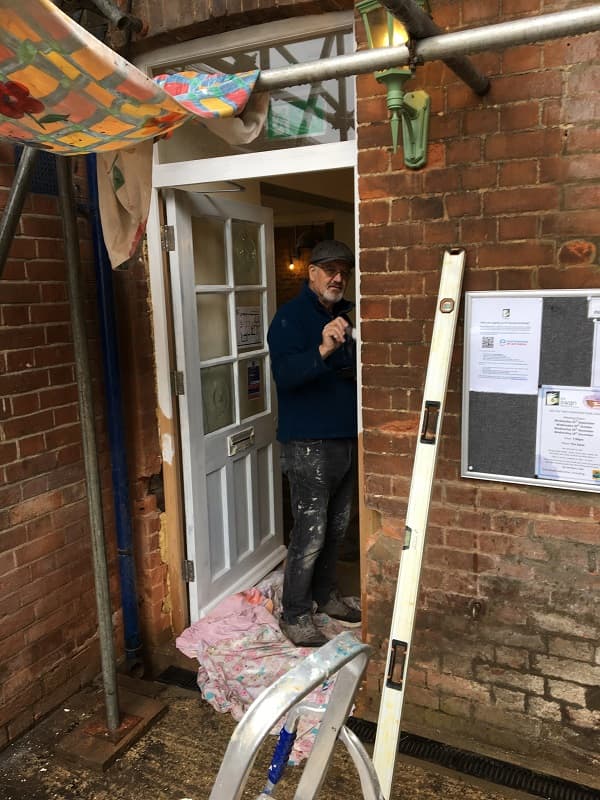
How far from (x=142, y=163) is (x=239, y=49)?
1.07 metres

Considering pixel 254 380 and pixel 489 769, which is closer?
pixel 489 769

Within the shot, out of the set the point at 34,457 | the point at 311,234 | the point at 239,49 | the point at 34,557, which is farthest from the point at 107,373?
the point at 311,234

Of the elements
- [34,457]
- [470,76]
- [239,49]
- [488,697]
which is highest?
[239,49]

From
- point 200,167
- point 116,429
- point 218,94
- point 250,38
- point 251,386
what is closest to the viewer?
point 218,94

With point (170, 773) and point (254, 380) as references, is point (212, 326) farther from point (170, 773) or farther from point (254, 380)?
point (170, 773)

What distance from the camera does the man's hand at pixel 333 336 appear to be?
9.87ft

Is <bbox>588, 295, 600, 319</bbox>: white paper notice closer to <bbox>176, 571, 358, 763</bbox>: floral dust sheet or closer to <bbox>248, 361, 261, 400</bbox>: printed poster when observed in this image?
<bbox>176, 571, 358, 763</bbox>: floral dust sheet

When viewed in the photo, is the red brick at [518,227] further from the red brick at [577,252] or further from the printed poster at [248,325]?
the printed poster at [248,325]

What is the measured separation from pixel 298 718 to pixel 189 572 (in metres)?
2.43

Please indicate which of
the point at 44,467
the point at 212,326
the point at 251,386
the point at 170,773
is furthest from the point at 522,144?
the point at 170,773

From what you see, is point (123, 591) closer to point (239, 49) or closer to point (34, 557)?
point (34, 557)

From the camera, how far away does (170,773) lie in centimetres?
265

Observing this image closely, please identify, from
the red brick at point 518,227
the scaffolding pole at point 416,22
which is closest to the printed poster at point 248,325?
the red brick at point 518,227

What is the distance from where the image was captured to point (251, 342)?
4070mm
